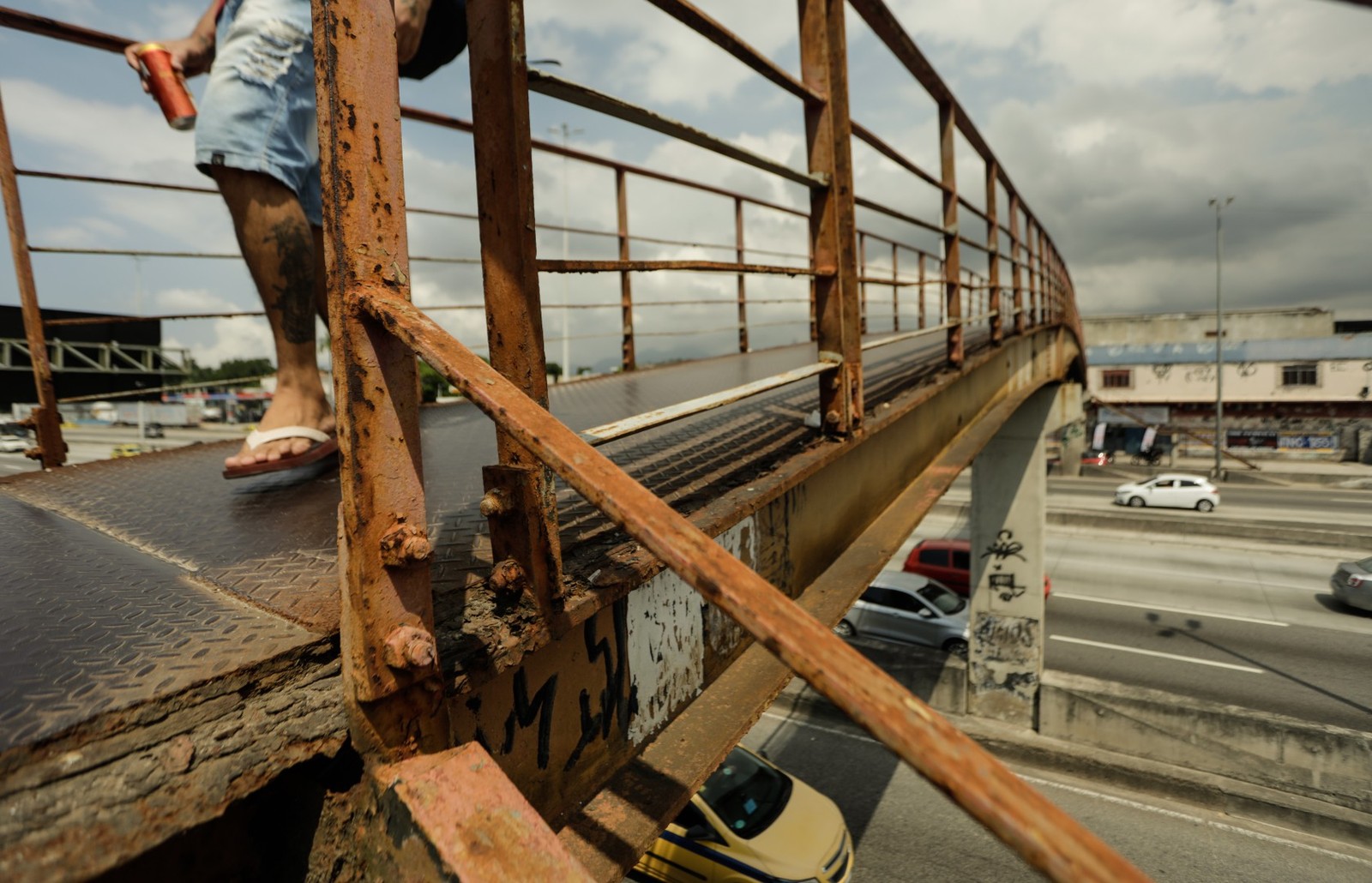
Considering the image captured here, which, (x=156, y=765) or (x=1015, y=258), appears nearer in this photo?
(x=156, y=765)

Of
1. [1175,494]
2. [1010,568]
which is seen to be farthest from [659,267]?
[1175,494]

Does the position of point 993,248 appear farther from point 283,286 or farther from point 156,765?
point 156,765

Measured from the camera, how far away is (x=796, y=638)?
756mm

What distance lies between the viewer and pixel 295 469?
2609 millimetres

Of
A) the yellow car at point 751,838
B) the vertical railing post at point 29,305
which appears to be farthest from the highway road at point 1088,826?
the vertical railing post at point 29,305

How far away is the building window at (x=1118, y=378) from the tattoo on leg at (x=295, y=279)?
36304mm

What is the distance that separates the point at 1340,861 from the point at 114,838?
37.2 feet

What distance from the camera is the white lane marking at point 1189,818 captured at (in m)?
7.71

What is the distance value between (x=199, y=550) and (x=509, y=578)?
1.00 metres

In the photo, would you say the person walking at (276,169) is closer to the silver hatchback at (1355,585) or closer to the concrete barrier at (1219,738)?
the concrete barrier at (1219,738)

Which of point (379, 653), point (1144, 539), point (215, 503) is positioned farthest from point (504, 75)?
point (1144, 539)

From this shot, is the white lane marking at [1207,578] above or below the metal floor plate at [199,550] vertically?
below

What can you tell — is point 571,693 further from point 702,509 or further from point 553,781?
point 702,509

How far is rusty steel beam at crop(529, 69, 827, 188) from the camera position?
1375 millimetres
